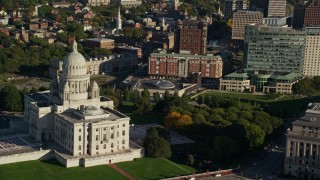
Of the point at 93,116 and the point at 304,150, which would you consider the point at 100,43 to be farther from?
the point at 304,150

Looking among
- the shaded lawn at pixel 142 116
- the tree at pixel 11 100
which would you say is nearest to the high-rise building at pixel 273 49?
the shaded lawn at pixel 142 116

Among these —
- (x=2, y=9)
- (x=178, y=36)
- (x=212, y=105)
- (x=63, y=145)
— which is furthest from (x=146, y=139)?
(x=2, y=9)

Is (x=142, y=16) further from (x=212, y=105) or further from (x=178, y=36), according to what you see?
(x=212, y=105)

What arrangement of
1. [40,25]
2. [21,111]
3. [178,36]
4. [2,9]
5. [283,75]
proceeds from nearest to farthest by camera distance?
[21,111] < [283,75] < [178,36] < [40,25] < [2,9]

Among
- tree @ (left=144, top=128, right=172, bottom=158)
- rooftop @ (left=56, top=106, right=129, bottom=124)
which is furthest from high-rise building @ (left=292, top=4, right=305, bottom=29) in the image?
tree @ (left=144, top=128, right=172, bottom=158)

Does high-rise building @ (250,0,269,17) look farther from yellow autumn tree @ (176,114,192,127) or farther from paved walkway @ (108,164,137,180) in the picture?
paved walkway @ (108,164,137,180)
